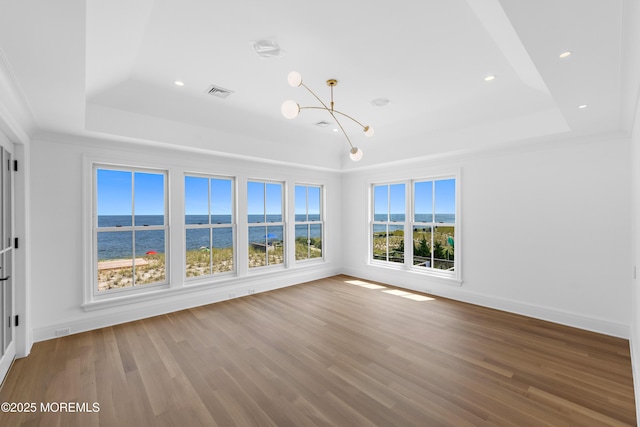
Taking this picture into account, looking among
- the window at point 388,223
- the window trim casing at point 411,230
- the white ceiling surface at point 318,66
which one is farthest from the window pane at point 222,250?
the window at point 388,223

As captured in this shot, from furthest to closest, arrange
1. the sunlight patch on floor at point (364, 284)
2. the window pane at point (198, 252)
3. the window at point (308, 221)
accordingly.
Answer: the window at point (308, 221) → the sunlight patch on floor at point (364, 284) → the window pane at point (198, 252)

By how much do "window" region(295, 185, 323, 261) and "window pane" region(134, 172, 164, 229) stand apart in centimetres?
268

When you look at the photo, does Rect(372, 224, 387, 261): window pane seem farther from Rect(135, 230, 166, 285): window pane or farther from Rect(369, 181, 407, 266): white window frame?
Rect(135, 230, 166, 285): window pane

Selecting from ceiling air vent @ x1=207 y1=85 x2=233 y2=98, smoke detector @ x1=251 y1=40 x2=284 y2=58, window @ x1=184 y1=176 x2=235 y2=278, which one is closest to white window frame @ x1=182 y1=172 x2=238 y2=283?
window @ x1=184 y1=176 x2=235 y2=278

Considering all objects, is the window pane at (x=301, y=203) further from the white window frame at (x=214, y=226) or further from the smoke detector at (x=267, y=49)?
the smoke detector at (x=267, y=49)

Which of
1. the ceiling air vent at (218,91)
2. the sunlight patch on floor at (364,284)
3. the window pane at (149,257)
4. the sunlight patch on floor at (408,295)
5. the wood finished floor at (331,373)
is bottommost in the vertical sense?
the wood finished floor at (331,373)

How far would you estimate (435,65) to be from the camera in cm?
288

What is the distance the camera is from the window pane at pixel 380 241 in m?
6.25

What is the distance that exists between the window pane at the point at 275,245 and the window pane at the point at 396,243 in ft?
7.72

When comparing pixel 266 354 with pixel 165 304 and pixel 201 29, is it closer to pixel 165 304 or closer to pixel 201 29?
pixel 165 304

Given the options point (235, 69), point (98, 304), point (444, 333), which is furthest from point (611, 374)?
point (98, 304)

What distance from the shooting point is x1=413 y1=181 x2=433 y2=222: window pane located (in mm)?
5406

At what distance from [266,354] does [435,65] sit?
3515 mm

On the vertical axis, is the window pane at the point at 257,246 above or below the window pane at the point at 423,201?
below
